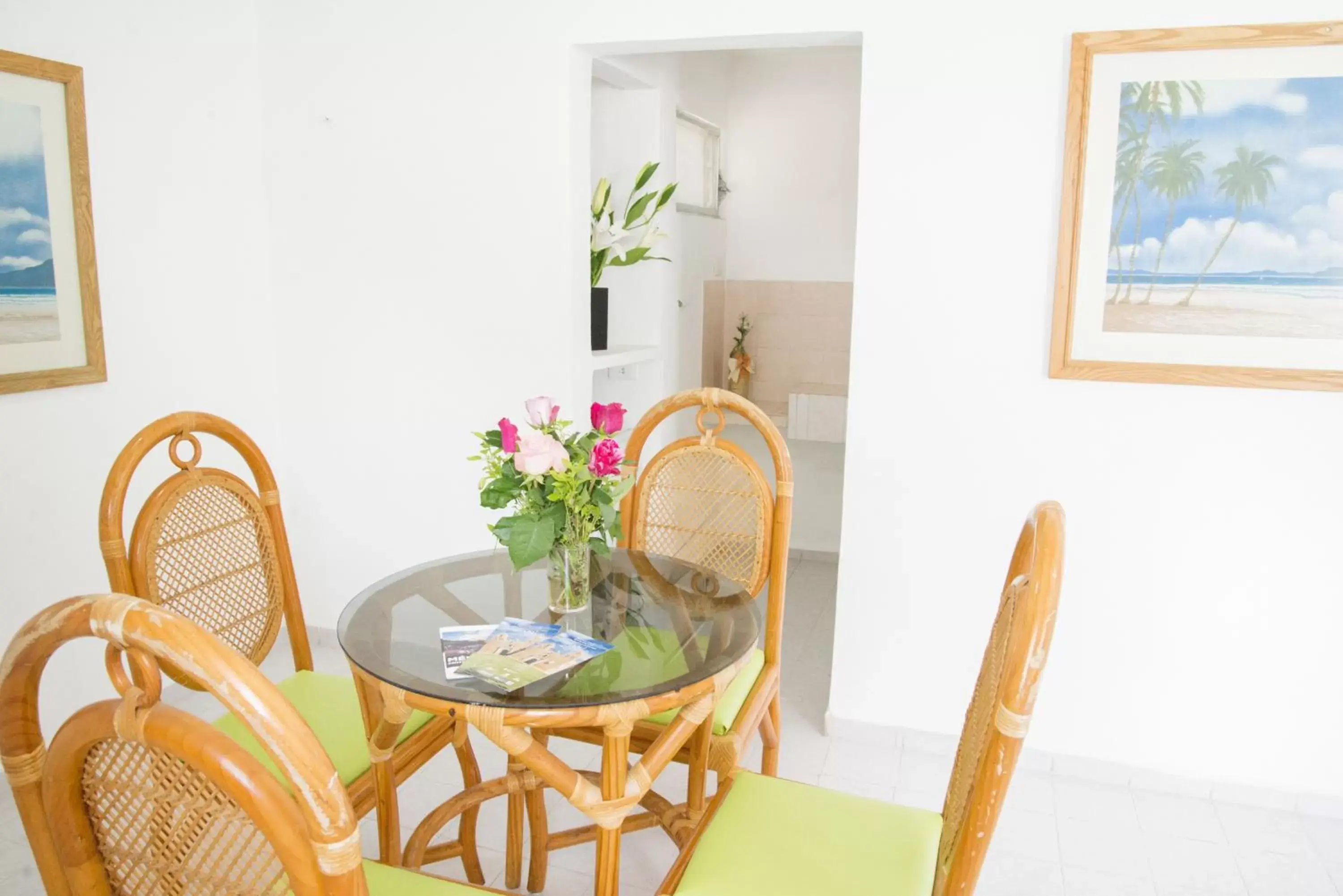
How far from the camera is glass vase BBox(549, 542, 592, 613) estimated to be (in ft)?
5.69

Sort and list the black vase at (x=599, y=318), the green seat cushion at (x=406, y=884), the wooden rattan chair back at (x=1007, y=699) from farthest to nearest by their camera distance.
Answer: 1. the black vase at (x=599, y=318)
2. the green seat cushion at (x=406, y=884)
3. the wooden rattan chair back at (x=1007, y=699)

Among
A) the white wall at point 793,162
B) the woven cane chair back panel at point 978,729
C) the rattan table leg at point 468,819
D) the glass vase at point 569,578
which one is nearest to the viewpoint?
the woven cane chair back panel at point 978,729

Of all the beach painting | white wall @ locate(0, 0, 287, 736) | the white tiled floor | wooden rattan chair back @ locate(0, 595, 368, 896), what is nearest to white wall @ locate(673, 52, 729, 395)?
white wall @ locate(0, 0, 287, 736)

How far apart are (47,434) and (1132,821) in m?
2.96

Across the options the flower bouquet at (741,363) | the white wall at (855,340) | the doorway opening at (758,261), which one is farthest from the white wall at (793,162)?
the white wall at (855,340)

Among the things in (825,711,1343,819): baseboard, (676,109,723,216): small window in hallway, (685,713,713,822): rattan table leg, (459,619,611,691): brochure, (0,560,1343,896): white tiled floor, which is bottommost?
(0,560,1343,896): white tiled floor

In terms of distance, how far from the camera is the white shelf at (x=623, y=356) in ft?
10.6

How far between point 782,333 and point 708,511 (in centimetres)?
244

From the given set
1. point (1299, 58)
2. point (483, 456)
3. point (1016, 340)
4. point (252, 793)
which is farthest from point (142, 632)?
point (1299, 58)

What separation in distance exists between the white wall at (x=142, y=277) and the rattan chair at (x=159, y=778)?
180 cm

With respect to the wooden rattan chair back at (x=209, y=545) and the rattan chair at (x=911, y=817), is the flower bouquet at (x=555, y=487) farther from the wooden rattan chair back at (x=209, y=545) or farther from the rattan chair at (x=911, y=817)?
the wooden rattan chair back at (x=209, y=545)

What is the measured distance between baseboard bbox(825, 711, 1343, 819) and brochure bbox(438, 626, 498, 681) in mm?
1451

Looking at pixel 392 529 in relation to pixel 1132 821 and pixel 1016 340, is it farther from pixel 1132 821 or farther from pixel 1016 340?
pixel 1132 821

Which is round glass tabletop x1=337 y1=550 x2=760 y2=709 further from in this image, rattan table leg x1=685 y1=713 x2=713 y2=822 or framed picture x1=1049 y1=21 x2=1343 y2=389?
framed picture x1=1049 y1=21 x2=1343 y2=389
